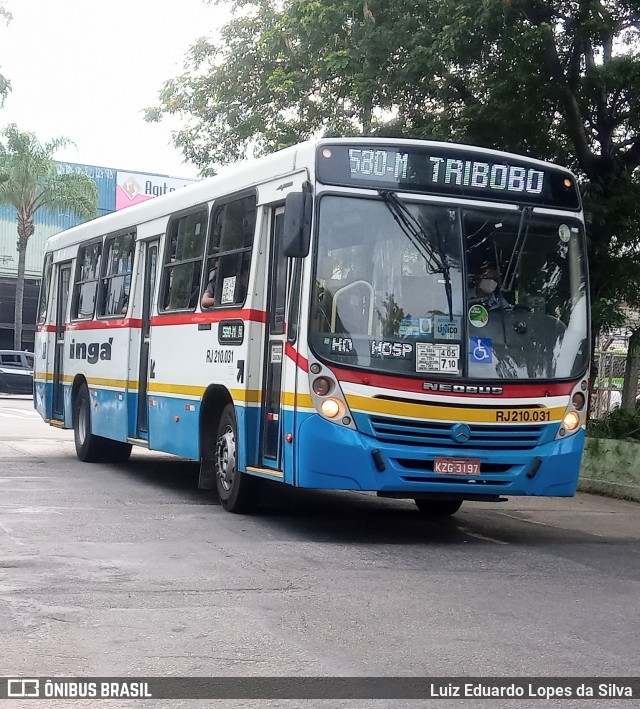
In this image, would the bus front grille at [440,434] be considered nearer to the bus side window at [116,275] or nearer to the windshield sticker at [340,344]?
the windshield sticker at [340,344]

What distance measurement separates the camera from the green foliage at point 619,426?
15.8 m

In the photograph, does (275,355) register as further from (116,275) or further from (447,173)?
(116,275)

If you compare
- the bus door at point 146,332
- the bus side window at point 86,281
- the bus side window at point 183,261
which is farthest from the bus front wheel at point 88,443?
the bus side window at point 183,261

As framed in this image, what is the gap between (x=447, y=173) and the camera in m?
10.5

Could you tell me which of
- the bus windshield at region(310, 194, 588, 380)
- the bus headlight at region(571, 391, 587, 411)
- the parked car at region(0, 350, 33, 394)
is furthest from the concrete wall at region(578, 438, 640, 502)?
the parked car at region(0, 350, 33, 394)

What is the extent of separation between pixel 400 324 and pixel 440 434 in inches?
36.9

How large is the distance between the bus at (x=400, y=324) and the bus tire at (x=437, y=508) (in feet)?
4.72

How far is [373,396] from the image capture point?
9906mm

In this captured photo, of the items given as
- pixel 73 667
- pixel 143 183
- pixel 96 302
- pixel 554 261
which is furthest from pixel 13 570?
pixel 143 183

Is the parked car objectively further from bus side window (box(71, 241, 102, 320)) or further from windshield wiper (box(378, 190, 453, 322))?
windshield wiper (box(378, 190, 453, 322))

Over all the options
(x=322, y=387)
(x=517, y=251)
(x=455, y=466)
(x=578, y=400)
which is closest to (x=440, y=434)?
(x=455, y=466)

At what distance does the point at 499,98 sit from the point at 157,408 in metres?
5.84

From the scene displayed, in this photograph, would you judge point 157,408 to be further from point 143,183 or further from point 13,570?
point 143,183

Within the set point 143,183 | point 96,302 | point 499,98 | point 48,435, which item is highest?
point 143,183
